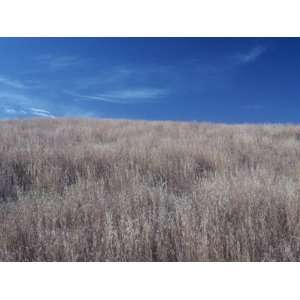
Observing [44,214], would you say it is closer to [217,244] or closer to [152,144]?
[217,244]

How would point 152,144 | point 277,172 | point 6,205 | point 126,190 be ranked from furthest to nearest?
point 152,144 → point 277,172 → point 126,190 → point 6,205

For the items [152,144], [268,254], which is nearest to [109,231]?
[268,254]

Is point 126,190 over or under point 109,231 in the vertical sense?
over

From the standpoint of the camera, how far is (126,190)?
4.42 m

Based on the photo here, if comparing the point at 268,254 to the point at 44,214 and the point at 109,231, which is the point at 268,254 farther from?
the point at 44,214

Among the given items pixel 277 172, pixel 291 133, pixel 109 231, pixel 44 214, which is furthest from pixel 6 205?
pixel 291 133

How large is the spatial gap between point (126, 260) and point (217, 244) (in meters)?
0.86

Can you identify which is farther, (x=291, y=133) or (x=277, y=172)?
(x=291, y=133)

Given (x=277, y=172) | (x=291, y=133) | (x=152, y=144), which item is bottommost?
(x=277, y=172)

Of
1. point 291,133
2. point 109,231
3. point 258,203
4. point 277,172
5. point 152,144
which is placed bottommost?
point 109,231

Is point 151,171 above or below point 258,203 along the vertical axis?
above
